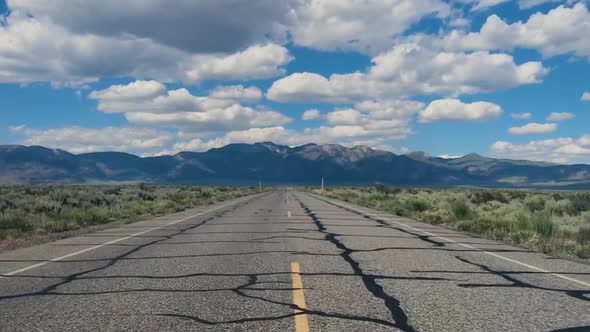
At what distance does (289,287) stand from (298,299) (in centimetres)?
71

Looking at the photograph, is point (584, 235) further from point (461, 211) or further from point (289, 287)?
point (289, 287)

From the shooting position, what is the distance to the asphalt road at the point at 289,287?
5.53 metres

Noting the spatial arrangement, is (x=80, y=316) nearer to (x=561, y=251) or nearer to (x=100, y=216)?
(x=561, y=251)

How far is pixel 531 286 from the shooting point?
294 inches

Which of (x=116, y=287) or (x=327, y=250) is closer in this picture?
(x=116, y=287)

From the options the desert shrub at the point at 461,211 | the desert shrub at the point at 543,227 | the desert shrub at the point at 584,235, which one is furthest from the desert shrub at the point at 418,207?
the desert shrub at the point at 584,235

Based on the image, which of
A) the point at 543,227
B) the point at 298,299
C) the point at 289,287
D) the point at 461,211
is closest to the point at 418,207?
the point at 461,211

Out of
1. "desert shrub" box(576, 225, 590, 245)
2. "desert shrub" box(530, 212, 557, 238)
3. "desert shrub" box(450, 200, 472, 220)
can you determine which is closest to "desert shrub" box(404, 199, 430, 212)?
"desert shrub" box(450, 200, 472, 220)

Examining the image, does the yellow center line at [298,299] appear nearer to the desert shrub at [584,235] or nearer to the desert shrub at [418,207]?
the desert shrub at [584,235]

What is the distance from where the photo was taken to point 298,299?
21.1ft

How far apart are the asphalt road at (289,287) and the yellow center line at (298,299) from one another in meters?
0.01

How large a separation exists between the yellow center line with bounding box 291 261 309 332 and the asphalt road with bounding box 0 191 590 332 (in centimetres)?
1

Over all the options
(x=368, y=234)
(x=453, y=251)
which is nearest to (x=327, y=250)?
(x=453, y=251)

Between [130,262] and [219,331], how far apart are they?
482 cm
